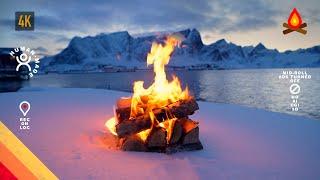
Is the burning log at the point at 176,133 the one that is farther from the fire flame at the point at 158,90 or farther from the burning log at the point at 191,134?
the fire flame at the point at 158,90

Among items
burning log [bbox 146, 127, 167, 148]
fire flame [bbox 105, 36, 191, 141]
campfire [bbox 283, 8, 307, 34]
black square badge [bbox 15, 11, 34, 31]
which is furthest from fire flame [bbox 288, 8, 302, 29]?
black square badge [bbox 15, 11, 34, 31]

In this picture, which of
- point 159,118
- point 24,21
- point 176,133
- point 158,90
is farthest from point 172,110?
point 24,21

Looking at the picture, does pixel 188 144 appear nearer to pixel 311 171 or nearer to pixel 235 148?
pixel 235 148

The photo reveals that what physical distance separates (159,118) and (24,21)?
256 cm

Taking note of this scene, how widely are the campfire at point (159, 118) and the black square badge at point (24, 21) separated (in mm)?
1937

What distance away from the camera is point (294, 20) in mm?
6219

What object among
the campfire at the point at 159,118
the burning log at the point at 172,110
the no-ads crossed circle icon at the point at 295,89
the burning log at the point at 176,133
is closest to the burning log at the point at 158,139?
the campfire at the point at 159,118

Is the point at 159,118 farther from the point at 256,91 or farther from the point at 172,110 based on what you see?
the point at 256,91

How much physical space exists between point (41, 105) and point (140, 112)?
511cm

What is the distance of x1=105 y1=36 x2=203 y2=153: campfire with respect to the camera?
556 cm

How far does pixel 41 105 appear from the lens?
998 centimetres

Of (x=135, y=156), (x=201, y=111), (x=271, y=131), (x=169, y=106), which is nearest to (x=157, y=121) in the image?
(x=169, y=106)

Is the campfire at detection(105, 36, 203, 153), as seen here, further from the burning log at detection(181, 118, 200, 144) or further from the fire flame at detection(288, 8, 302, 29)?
the fire flame at detection(288, 8, 302, 29)

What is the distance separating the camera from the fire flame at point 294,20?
6207mm
